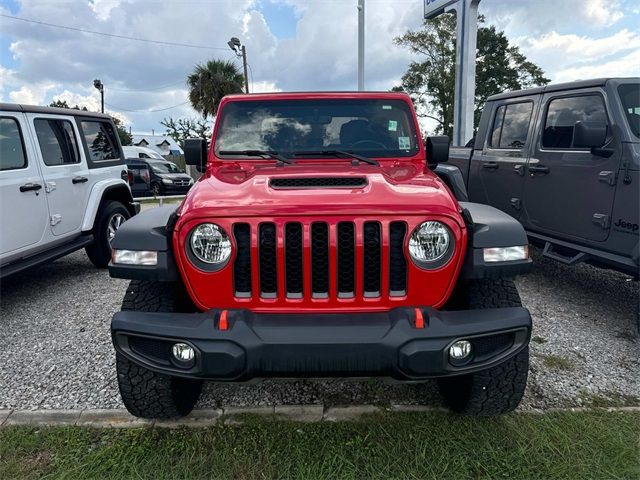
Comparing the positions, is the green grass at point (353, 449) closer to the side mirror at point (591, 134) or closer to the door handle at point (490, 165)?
the side mirror at point (591, 134)

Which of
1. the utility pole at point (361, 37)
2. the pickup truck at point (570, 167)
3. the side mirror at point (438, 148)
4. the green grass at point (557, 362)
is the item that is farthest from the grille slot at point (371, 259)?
the utility pole at point (361, 37)

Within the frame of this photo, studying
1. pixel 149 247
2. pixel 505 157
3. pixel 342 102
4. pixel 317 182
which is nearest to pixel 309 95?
pixel 342 102

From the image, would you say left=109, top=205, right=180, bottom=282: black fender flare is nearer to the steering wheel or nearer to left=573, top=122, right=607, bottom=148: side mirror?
the steering wheel

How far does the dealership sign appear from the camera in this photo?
9.45 metres

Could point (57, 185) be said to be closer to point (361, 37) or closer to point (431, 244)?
point (431, 244)

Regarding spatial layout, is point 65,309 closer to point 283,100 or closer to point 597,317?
point 283,100

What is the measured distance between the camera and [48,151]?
15.6 ft

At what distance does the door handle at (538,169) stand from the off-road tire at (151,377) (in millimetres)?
3780

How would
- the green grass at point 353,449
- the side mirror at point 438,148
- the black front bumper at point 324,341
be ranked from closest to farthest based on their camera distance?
the black front bumper at point 324,341 < the green grass at point 353,449 < the side mirror at point 438,148

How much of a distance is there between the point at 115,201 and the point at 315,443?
15.8 feet

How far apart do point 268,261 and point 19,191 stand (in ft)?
11.2

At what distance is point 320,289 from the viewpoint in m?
2.14

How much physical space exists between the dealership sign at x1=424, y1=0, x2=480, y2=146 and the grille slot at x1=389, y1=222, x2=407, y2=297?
828 cm

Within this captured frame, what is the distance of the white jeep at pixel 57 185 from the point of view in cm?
420
